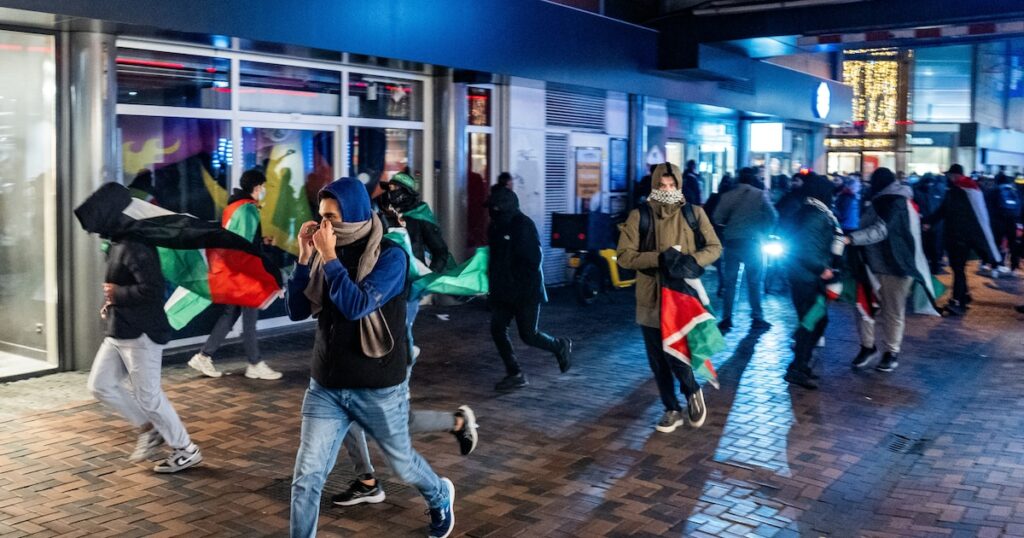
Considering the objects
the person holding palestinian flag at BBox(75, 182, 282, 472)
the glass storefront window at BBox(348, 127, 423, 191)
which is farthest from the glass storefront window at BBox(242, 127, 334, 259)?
the person holding palestinian flag at BBox(75, 182, 282, 472)

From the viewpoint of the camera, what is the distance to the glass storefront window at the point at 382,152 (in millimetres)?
12375

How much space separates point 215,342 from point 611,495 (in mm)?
4527

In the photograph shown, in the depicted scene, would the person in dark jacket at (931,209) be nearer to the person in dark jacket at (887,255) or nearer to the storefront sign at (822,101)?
the storefront sign at (822,101)

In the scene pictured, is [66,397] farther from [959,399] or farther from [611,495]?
[959,399]

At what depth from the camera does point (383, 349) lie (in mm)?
4730

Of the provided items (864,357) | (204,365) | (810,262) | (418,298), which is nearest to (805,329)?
(810,262)

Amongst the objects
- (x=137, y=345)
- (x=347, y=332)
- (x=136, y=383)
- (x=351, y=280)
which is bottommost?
(x=136, y=383)

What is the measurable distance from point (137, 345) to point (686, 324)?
3.60m

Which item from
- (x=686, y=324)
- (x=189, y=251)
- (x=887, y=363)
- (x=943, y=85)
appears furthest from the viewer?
(x=943, y=85)

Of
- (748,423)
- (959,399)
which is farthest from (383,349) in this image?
(959,399)

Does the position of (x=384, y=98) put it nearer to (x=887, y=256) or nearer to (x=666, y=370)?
(x=887, y=256)

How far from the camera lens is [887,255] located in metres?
9.73

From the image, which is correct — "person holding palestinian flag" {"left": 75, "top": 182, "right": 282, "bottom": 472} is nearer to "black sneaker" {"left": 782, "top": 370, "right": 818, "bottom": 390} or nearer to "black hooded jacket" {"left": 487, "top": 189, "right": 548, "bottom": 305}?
"black hooded jacket" {"left": 487, "top": 189, "right": 548, "bottom": 305}

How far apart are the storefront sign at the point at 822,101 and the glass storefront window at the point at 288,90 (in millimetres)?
14626
